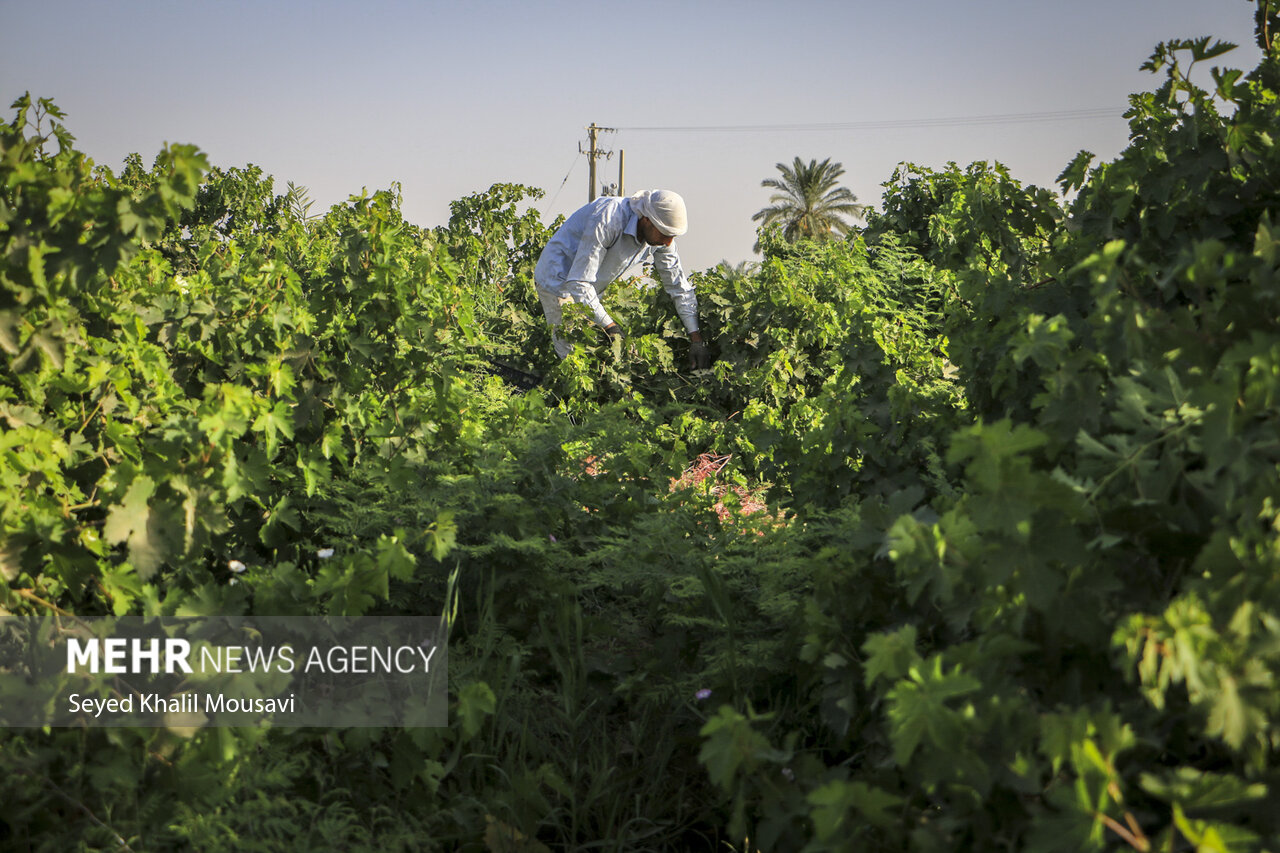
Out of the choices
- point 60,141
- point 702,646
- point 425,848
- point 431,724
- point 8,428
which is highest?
point 60,141

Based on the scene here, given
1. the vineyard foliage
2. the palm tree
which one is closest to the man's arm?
the vineyard foliage

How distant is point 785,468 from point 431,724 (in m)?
Answer: 1.85

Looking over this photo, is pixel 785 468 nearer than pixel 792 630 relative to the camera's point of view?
No

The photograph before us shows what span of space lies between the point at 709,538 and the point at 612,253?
4904 millimetres

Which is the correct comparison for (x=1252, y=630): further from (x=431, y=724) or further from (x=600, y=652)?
(x=600, y=652)

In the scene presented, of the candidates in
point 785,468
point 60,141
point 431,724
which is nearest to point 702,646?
point 431,724

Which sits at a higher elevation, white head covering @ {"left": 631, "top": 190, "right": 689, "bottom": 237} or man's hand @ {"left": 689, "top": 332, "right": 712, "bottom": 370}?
white head covering @ {"left": 631, "top": 190, "right": 689, "bottom": 237}

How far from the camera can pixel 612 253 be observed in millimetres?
7742

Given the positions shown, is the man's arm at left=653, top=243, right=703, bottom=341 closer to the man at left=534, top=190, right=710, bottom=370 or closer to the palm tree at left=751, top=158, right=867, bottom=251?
the man at left=534, top=190, right=710, bottom=370

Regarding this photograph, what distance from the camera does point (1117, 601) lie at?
1588mm

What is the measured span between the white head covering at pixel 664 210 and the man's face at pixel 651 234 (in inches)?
1.6

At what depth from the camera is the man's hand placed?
23.9ft

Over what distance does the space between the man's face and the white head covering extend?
40 mm

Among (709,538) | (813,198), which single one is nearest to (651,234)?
(709,538)
